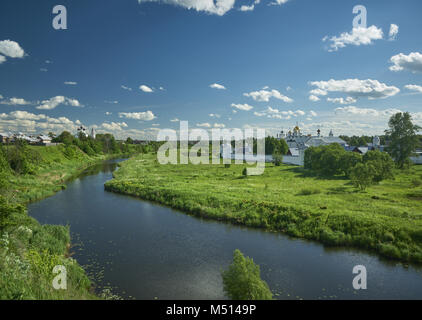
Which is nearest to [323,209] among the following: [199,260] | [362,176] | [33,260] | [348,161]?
[362,176]

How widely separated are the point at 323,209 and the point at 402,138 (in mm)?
41093

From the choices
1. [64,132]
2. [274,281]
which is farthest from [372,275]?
[64,132]

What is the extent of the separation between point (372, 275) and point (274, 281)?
5.60 metres

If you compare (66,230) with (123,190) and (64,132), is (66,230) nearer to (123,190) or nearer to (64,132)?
(123,190)

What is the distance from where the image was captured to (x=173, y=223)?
22.3 meters

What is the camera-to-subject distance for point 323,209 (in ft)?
71.9

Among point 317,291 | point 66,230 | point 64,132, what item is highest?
point 64,132

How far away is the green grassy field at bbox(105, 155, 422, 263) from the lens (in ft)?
55.8

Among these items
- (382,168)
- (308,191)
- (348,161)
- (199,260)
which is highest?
(348,161)

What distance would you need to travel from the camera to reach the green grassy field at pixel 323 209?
17.0m

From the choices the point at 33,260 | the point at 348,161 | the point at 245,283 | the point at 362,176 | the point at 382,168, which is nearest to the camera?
the point at 245,283

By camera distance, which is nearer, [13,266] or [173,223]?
[13,266]

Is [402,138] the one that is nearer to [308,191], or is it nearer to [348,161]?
[348,161]

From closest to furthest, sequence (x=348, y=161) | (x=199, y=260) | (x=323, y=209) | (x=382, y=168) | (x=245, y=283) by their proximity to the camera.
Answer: (x=245, y=283) → (x=199, y=260) → (x=323, y=209) → (x=382, y=168) → (x=348, y=161)
